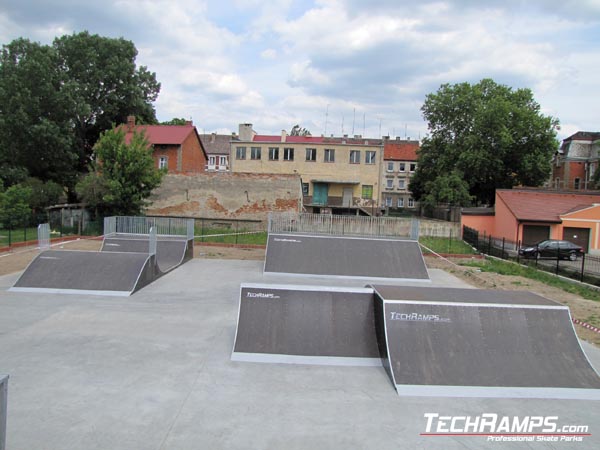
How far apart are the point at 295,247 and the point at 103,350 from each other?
1072 centimetres

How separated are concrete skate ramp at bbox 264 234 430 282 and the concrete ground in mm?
7882

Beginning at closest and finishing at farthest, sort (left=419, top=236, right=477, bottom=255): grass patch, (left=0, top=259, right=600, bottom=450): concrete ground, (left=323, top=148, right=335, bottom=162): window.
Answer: (left=0, top=259, right=600, bottom=450): concrete ground < (left=419, top=236, right=477, bottom=255): grass patch < (left=323, top=148, right=335, bottom=162): window

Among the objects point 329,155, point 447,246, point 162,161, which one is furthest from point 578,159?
point 162,161

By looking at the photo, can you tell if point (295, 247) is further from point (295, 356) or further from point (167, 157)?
point (167, 157)

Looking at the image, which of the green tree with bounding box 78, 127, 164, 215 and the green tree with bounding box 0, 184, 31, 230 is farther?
the green tree with bounding box 0, 184, 31, 230

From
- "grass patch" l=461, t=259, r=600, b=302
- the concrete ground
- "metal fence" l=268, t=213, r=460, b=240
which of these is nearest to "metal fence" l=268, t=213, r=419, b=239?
"metal fence" l=268, t=213, r=460, b=240

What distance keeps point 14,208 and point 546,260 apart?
30.5 m

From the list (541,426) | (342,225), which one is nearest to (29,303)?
(541,426)

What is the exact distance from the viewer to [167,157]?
37875mm

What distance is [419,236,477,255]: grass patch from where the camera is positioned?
2667cm

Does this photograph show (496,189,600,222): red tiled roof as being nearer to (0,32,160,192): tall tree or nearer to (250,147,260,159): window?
(250,147,260,159): window

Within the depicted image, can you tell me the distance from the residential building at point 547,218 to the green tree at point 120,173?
895 inches

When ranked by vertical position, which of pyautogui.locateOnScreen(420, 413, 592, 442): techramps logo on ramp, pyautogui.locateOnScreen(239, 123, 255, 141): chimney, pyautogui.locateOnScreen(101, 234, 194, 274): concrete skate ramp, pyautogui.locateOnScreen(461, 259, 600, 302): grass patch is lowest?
pyautogui.locateOnScreen(461, 259, 600, 302): grass patch

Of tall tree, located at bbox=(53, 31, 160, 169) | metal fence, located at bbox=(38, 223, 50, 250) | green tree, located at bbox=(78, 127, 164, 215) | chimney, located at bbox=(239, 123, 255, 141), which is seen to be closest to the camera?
metal fence, located at bbox=(38, 223, 50, 250)
